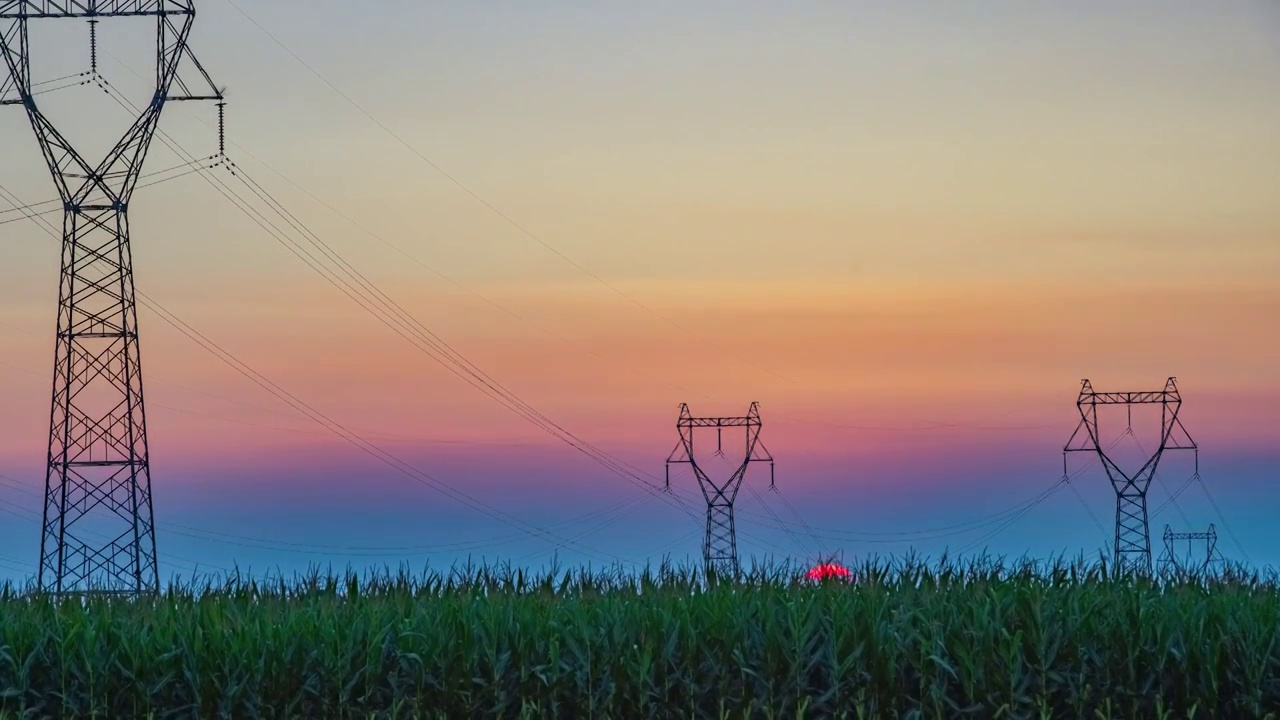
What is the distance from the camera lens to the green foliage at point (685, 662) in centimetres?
1430

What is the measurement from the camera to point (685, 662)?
1445cm

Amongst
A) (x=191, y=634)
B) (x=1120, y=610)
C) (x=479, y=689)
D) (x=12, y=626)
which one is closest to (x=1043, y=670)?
(x=1120, y=610)

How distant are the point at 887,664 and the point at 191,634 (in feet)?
24.1

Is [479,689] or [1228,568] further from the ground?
[1228,568]

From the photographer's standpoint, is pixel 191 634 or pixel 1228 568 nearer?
pixel 191 634

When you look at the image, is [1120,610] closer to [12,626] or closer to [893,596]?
[893,596]

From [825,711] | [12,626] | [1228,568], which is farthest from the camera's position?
[1228,568]

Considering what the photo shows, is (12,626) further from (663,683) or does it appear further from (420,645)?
(663,683)

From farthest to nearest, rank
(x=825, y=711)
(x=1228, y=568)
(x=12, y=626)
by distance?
(x=1228, y=568), (x=12, y=626), (x=825, y=711)

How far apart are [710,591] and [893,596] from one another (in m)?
2.07

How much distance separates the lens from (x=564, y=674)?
1440 cm

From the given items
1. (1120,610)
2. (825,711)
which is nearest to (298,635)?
(825,711)

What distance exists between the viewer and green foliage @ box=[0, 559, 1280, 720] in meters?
14.3

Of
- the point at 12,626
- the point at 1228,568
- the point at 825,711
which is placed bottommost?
the point at 825,711
